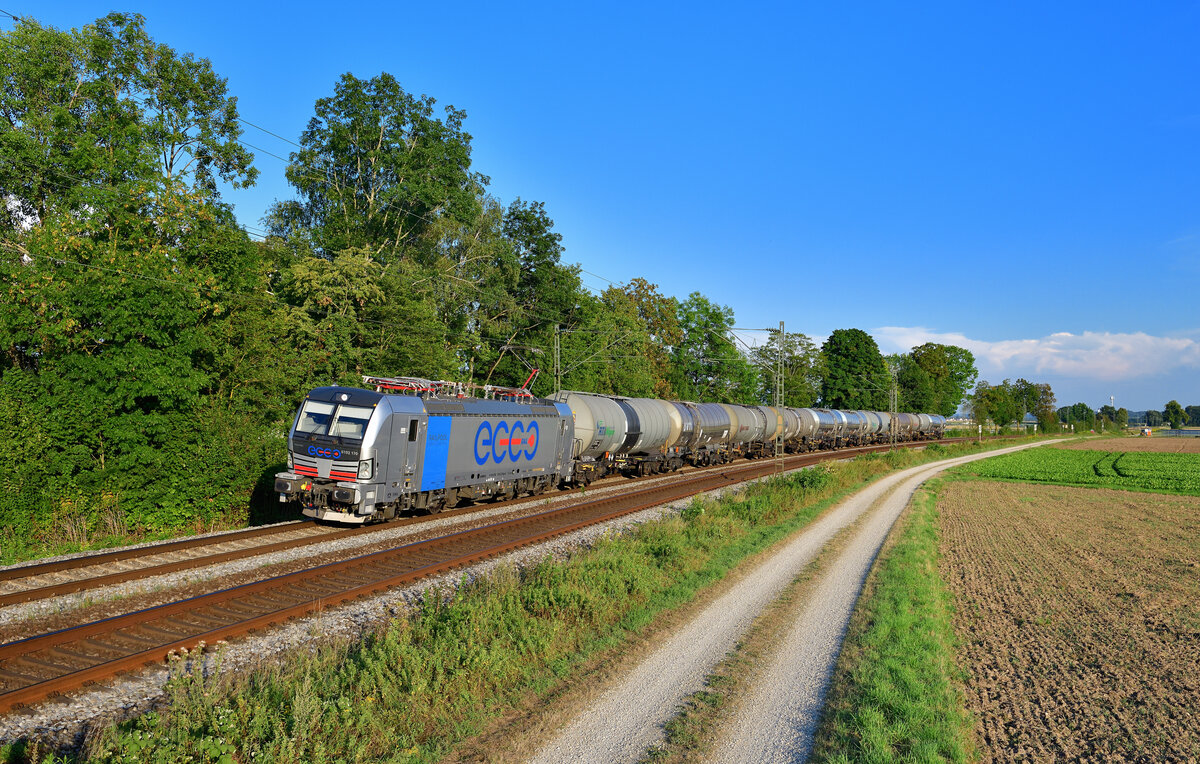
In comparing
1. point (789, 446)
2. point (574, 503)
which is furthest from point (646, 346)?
point (574, 503)

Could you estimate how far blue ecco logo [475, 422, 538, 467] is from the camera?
21.5 m

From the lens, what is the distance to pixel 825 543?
729 inches

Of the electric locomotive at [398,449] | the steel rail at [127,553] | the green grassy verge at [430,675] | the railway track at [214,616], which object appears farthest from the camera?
the electric locomotive at [398,449]

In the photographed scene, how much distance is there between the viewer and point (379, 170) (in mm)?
39219

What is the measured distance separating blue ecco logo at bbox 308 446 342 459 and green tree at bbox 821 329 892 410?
9370cm

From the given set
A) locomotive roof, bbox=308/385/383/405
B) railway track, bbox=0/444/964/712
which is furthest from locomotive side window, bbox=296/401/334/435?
railway track, bbox=0/444/964/712

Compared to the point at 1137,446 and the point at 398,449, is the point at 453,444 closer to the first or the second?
the point at 398,449

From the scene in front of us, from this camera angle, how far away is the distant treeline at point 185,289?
18422 millimetres

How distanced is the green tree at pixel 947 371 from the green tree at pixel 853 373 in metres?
25.5

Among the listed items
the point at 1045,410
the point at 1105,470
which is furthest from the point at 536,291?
the point at 1045,410

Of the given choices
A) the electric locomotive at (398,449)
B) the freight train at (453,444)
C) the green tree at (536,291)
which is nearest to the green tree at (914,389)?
the green tree at (536,291)

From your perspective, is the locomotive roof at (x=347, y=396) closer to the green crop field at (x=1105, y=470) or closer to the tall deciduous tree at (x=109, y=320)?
the tall deciduous tree at (x=109, y=320)

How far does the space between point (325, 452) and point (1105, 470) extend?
6085 centimetres

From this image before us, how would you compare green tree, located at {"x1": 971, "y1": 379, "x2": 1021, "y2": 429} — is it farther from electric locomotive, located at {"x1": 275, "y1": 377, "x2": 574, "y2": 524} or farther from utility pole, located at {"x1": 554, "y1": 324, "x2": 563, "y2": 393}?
electric locomotive, located at {"x1": 275, "y1": 377, "x2": 574, "y2": 524}
